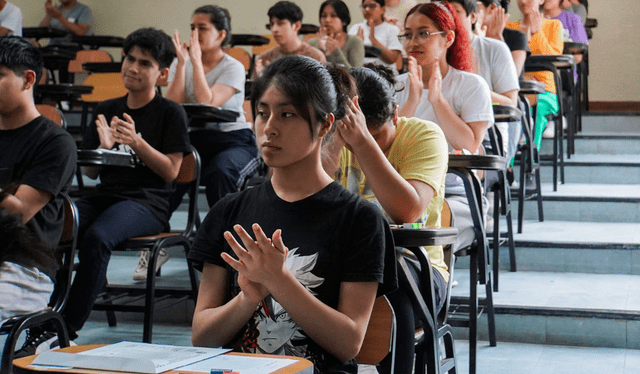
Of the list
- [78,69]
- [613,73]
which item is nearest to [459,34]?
[78,69]

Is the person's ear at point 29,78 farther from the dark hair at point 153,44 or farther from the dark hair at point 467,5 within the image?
the dark hair at point 467,5

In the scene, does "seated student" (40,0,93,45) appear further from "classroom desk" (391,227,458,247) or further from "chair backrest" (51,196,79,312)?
"classroom desk" (391,227,458,247)

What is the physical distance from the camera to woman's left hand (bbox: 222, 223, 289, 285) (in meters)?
1.06

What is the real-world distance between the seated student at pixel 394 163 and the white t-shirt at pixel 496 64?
1.56 metres

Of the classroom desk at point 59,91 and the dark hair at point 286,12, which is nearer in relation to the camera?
the classroom desk at point 59,91

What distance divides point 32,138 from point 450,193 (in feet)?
4.41

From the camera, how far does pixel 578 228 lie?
3605mm

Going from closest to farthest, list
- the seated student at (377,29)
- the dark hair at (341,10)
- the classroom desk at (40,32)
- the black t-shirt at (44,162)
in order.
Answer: the black t-shirt at (44,162)
the dark hair at (341,10)
the seated student at (377,29)
the classroom desk at (40,32)

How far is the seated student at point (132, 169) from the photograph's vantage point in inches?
98.9

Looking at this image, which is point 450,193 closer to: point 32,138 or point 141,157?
point 141,157

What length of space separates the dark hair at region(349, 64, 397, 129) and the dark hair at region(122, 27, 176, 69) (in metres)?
1.47

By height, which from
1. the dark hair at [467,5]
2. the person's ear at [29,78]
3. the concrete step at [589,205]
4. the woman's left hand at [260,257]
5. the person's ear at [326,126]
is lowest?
the concrete step at [589,205]

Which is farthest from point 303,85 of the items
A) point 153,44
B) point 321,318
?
point 153,44

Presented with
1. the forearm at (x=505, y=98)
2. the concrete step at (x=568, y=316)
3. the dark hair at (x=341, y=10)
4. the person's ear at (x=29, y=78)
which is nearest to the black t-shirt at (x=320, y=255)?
the person's ear at (x=29, y=78)
